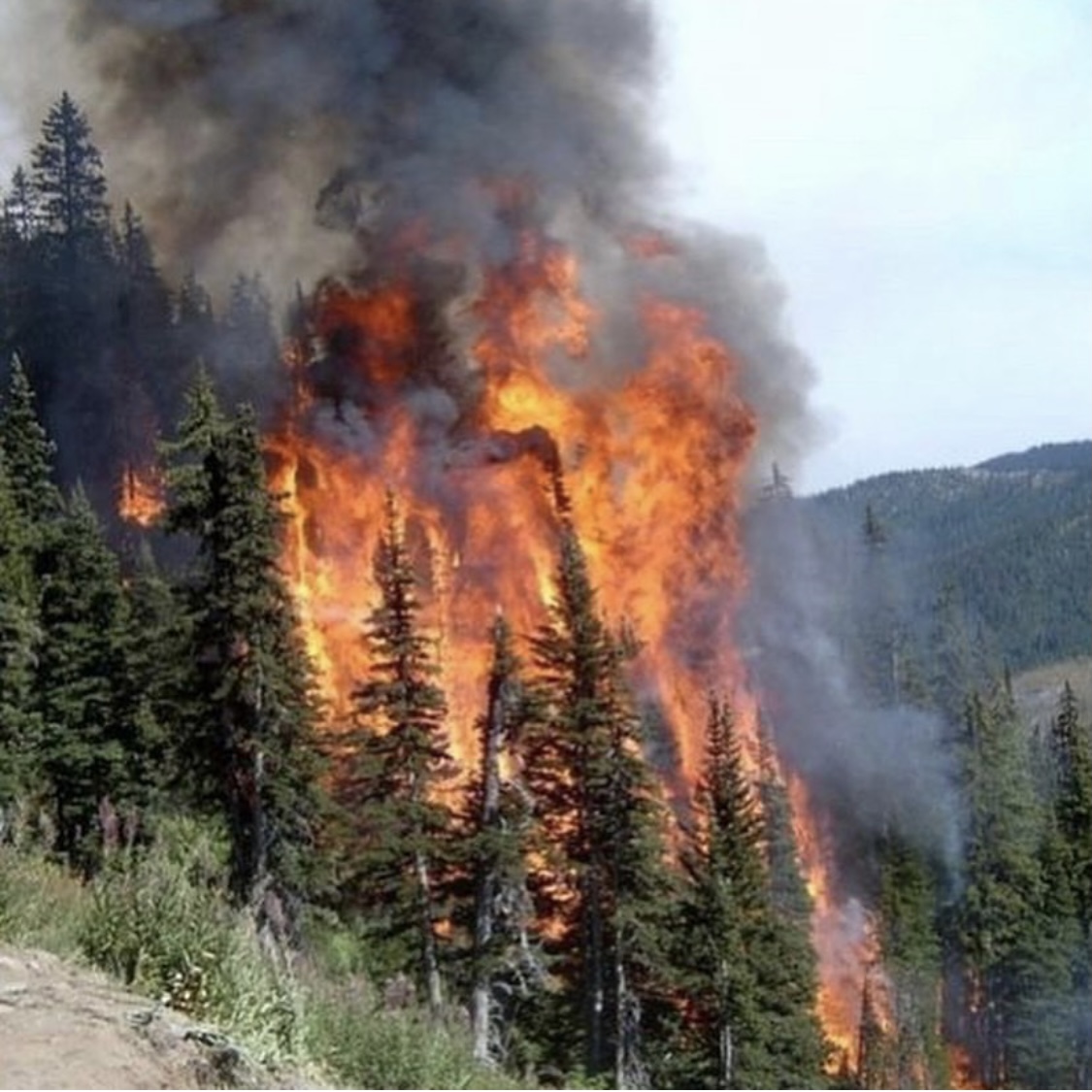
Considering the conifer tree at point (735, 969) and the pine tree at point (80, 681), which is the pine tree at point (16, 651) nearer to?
the pine tree at point (80, 681)

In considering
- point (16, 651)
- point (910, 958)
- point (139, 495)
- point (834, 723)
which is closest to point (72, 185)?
point (139, 495)

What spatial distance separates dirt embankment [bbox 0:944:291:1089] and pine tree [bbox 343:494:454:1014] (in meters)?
25.9

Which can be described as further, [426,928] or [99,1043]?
[426,928]

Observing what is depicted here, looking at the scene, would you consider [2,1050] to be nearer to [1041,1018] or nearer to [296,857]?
[296,857]

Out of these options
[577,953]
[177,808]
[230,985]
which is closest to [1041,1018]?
[577,953]

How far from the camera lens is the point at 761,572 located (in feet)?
294

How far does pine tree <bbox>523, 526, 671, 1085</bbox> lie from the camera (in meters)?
35.5

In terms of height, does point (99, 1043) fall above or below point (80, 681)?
below

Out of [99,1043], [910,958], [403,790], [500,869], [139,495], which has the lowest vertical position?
[910,958]

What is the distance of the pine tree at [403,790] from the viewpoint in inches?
1342

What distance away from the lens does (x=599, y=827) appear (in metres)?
36.0

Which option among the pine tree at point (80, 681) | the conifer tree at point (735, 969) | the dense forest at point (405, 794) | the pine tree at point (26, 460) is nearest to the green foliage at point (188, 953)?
the dense forest at point (405, 794)

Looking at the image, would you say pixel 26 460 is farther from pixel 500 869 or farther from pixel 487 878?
pixel 500 869

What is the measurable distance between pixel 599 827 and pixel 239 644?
9.95m
